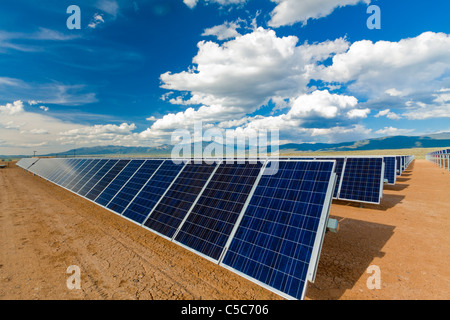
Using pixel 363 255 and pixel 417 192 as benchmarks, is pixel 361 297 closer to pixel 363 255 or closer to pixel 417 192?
pixel 363 255

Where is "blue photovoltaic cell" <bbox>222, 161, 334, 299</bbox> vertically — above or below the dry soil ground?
above

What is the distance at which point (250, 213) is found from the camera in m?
8.05

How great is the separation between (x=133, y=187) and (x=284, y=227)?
12.2 metres

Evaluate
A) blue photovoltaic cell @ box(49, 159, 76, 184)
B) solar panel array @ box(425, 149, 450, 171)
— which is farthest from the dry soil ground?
solar panel array @ box(425, 149, 450, 171)

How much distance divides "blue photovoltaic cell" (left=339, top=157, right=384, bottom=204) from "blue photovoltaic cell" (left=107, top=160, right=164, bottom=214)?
1700 centimetres

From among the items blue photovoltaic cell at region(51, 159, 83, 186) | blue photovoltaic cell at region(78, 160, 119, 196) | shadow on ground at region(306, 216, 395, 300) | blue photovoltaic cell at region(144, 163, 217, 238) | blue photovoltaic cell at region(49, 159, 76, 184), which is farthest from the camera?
blue photovoltaic cell at region(49, 159, 76, 184)

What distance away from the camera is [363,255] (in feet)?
31.1

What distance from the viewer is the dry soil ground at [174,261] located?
7070 millimetres

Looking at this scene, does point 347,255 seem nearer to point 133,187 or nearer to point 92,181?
point 133,187

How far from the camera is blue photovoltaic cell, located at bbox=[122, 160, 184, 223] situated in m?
11.9

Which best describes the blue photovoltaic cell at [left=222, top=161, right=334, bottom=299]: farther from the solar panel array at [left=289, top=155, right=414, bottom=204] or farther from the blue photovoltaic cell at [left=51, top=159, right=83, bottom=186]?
the blue photovoltaic cell at [left=51, top=159, right=83, bottom=186]

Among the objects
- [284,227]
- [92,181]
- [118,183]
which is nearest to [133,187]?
[118,183]
